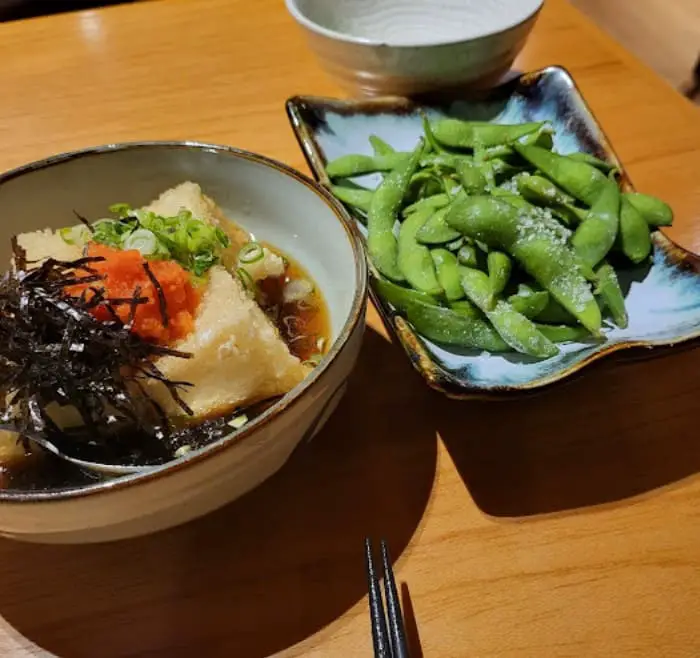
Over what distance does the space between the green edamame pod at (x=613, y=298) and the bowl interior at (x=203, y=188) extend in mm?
432

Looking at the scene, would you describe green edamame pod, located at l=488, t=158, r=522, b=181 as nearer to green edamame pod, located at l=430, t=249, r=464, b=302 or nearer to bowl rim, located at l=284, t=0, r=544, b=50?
green edamame pod, located at l=430, t=249, r=464, b=302

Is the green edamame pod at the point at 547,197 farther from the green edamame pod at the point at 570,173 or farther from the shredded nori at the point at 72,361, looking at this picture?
the shredded nori at the point at 72,361

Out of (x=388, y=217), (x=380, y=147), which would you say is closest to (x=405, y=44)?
(x=380, y=147)

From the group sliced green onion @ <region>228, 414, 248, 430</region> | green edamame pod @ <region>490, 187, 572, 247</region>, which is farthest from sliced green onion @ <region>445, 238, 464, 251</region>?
sliced green onion @ <region>228, 414, 248, 430</region>

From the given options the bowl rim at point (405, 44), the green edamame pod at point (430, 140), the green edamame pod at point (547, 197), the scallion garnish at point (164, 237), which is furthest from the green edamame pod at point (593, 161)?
the scallion garnish at point (164, 237)

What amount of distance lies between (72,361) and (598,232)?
88 cm

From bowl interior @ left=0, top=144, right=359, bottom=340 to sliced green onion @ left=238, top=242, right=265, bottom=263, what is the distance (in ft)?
0.25

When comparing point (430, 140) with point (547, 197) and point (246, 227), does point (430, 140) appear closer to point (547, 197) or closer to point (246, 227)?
point (547, 197)

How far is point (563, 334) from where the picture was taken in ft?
3.90

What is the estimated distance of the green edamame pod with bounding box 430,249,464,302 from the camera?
4.04 feet

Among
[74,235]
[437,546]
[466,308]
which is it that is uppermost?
[74,235]

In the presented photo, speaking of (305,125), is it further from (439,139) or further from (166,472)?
(166,472)

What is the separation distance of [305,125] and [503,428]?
807 millimetres

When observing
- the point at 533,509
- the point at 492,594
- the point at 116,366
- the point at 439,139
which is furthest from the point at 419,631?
the point at 439,139
